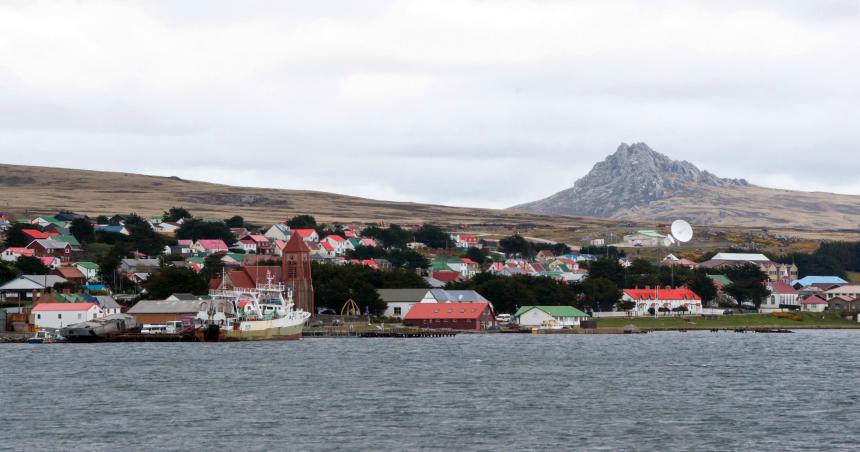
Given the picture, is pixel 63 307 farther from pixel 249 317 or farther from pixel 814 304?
pixel 814 304

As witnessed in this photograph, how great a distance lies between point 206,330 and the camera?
11375 centimetres

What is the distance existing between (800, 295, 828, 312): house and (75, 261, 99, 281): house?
94.2m

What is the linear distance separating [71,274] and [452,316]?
48.0m

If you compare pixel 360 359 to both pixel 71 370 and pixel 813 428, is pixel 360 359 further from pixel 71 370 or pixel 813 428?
pixel 813 428

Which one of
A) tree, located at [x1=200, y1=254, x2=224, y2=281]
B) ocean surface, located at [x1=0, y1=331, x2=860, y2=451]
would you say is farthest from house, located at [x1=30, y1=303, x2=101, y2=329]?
tree, located at [x1=200, y1=254, x2=224, y2=281]

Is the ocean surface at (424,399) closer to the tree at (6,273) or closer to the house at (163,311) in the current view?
the house at (163,311)

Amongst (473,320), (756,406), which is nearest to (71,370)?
(756,406)

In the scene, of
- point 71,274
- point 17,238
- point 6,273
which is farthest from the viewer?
point 17,238

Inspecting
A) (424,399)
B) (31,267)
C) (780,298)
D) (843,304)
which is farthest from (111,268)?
(424,399)

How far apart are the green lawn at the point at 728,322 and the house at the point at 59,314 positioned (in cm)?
5643

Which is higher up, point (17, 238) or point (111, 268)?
point (17, 238)

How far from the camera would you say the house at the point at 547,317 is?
458 ft

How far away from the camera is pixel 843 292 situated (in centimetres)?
17788

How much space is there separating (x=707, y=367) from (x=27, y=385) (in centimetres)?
4278
